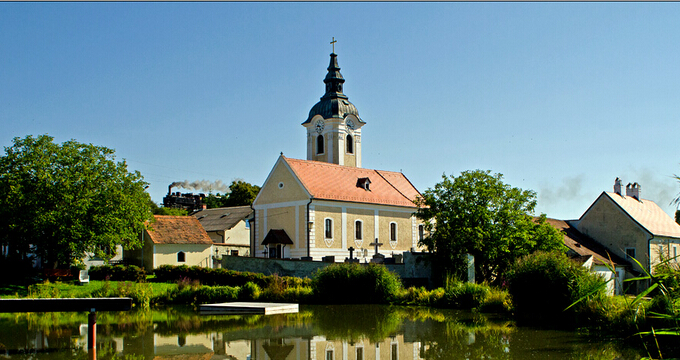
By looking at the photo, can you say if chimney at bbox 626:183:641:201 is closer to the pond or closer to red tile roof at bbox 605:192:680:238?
red tile roof at bbox 605:192:680:238

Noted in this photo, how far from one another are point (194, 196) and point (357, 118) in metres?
43.9

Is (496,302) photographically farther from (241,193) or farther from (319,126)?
(241,193)

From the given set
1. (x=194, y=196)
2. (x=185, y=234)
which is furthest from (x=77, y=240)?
(x=194, y=196)

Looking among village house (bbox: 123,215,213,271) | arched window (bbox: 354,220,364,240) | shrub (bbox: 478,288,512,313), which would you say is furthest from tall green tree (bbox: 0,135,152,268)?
shrub (bbox: 478,288,512,313)

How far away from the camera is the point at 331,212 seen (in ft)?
128

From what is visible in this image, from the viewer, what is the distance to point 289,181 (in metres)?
39.5

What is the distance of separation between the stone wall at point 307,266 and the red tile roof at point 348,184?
246 inches

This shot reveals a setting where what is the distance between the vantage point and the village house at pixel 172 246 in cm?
3934

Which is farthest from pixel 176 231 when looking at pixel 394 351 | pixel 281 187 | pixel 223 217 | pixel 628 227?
A: pixel 394 351

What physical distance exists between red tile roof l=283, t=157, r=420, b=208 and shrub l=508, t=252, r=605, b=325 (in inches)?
771

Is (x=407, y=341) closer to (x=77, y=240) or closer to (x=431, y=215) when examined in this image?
(x=431, y=215)

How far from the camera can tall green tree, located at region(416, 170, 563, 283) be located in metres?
29.3

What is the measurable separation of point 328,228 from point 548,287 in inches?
821

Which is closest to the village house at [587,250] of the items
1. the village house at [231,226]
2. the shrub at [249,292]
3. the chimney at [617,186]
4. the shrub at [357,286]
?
the chimney at [617,186]
